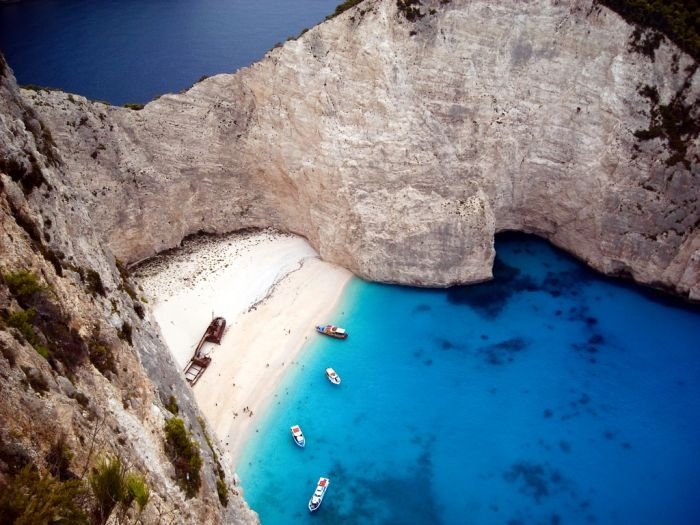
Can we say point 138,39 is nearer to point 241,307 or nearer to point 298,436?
point 241,307

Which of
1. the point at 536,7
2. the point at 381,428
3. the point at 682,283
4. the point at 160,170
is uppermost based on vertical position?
the point at 536,7

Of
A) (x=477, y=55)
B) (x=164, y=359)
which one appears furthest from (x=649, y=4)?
(x=164, y=359)

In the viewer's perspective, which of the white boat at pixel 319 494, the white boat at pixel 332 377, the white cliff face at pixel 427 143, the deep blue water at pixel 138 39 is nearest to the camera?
the white boat at pixel 319 494

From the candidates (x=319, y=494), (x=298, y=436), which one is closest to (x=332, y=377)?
(x=298, y=436)

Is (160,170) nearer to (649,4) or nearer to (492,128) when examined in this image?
(492,128)

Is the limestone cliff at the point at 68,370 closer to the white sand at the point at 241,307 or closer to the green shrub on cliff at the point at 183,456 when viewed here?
the green shrub on cliff at the point at 183,456

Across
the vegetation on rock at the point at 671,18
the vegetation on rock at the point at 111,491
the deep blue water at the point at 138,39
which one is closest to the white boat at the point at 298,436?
the vegetation on rock at the point at 111,491
